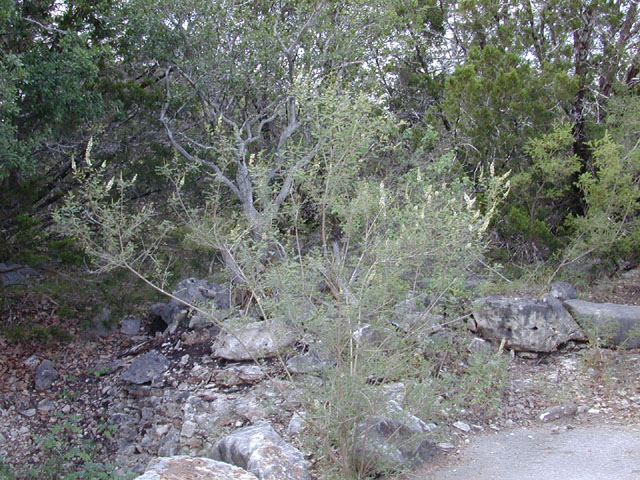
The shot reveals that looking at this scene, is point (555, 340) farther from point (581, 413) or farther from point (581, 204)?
point (581, 204)

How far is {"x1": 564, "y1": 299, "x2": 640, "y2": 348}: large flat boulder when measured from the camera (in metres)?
6.78

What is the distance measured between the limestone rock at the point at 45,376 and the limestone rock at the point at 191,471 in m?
4.48

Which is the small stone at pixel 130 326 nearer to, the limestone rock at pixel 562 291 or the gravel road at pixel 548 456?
the gravel road at pixel 548 456

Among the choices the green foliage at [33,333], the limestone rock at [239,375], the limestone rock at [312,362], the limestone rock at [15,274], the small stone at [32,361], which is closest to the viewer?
the limestone rock at [312,362]

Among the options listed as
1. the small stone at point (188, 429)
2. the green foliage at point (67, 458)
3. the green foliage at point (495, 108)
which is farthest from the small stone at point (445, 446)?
the green foliage at point (495, 108)

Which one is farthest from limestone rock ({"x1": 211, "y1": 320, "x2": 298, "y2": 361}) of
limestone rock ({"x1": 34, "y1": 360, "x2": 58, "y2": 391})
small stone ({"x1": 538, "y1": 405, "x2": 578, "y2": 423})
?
small stone ({"x1": 538, "y1": 405, "x2": 578, "y2": 423})

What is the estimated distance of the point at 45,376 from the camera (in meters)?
7.66

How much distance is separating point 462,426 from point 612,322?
8.48 feet

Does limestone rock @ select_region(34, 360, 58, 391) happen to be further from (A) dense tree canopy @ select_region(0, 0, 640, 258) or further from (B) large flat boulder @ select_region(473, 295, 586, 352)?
(B) large flat boulder @ select_region(473, 295, 586, 352)

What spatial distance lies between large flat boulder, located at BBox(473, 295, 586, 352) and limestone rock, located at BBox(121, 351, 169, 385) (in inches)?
156

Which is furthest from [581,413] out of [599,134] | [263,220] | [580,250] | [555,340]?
[599,134]

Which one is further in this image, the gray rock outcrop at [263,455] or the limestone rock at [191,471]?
the gray rock outcrop at [263,455]

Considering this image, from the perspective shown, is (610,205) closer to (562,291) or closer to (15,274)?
(562,291)

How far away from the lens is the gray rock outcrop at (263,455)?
4250 mm
